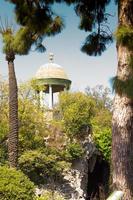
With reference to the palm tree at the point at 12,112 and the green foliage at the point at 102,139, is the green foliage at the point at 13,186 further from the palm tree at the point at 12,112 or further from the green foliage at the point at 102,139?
the green foliage at the point at 102,139

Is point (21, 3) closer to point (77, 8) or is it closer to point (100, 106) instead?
point (77, 8)

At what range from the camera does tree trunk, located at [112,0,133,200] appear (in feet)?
26.6

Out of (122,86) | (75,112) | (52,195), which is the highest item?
(122,86)

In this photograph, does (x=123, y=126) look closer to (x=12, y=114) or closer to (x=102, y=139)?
(x=12, y=114)

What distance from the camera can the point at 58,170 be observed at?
75.1ft

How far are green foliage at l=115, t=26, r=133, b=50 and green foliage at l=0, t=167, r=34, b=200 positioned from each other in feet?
27.3

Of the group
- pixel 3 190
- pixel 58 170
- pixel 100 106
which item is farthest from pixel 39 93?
pixel 100 106

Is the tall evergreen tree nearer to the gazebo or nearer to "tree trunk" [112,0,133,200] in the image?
"tree trunk" [112,0,133,200]

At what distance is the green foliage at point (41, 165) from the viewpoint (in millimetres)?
22027

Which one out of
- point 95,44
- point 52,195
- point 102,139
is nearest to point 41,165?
point 52,195

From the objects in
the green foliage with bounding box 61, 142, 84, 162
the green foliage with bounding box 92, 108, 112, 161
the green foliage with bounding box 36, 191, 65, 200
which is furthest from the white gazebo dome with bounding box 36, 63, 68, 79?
the green foliage with bounding box 36, 191, 65, 200

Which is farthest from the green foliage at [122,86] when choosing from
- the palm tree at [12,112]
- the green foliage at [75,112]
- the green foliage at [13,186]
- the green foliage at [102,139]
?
the green foliage at [102,139]

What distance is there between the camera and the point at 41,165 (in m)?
22.2

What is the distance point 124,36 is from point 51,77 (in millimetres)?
22108
